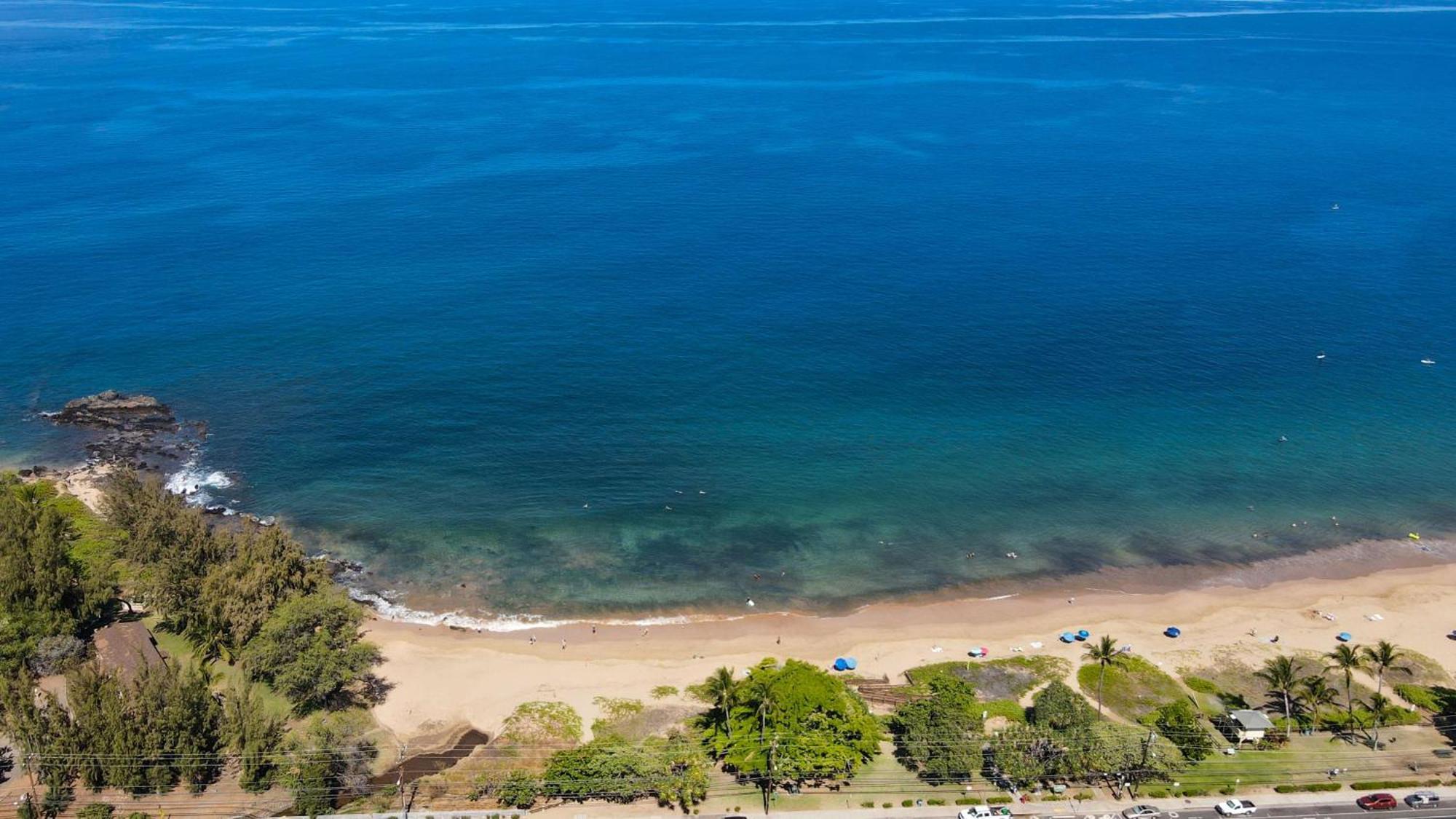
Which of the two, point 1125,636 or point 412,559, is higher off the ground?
point 412,559

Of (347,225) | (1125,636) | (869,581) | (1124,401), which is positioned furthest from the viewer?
(347,225)

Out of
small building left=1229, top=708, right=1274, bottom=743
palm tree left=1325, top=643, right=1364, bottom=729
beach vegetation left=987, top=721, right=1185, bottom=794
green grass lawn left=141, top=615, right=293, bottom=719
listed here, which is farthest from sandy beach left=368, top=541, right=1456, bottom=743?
beach vegetation left=987, top=721, right=1185, bottom=794

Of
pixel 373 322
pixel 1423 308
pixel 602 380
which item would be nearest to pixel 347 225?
pixel 373 322

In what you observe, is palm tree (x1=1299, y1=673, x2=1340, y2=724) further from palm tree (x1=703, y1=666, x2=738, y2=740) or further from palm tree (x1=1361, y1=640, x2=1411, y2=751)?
palm tree (x1=703, y1=666, x2=738, y2=740)

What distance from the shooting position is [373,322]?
13925 centimetres

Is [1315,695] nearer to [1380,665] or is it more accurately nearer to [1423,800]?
[1423,800]

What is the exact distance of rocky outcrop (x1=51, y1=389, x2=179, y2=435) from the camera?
115688mm

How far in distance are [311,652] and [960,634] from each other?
5721 centimetres

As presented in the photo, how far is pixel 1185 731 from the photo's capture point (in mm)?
68812

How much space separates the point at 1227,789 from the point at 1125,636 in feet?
69.2

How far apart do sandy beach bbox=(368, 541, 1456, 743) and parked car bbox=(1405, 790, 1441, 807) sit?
18.7 m

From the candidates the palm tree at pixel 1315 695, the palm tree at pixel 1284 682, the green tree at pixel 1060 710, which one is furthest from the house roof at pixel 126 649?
the palm tree at pixel 1315 695

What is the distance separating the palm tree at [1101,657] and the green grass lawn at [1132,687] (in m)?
0.31

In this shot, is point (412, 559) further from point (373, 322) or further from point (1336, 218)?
point (1336, 218)
